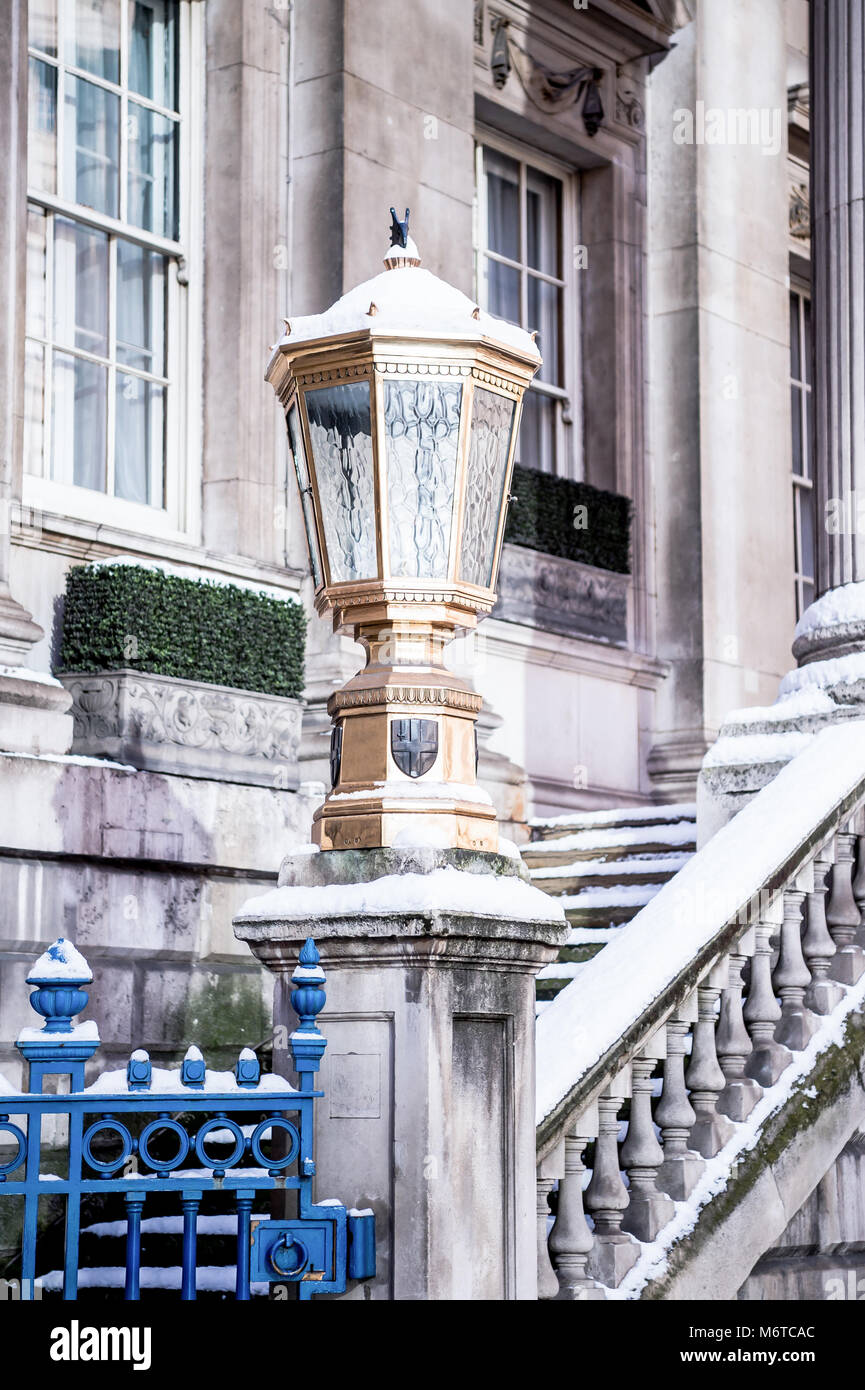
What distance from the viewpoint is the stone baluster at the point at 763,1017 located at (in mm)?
6973

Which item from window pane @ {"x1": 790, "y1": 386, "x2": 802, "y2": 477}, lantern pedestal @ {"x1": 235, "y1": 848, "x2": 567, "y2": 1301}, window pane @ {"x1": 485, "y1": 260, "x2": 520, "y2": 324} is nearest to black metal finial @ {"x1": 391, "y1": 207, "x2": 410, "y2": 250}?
lantern pedestal @ {"x1": 235, "y1": 848, "x2": 567, "y2": 1301}

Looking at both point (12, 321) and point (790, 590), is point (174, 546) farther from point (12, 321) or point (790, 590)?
point (790, 590)

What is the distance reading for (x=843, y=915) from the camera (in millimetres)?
7539

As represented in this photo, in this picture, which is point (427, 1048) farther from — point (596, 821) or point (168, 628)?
point (596, 821)

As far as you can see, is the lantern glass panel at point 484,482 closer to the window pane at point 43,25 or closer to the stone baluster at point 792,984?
the stone baluster at point 792,984

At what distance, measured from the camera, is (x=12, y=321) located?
8.82 meters

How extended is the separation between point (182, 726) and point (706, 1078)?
3.28 metres

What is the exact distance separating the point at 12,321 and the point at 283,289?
2.18m

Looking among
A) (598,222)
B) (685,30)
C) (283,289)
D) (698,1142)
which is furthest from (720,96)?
(698,1142)

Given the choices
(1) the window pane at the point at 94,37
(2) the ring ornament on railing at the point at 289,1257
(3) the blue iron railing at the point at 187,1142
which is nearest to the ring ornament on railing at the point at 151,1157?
(3) the blue iron railing at the point at 187,1142

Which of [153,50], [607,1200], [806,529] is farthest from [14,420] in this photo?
[806,529]

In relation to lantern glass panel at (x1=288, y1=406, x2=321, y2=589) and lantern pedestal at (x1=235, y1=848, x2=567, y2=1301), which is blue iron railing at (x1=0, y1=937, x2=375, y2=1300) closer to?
lantern pedestal at (x1=235, y1=848, x2=567, y2=1301)

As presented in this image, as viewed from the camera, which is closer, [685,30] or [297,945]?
[297,945]

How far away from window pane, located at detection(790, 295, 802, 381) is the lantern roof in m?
11.0
